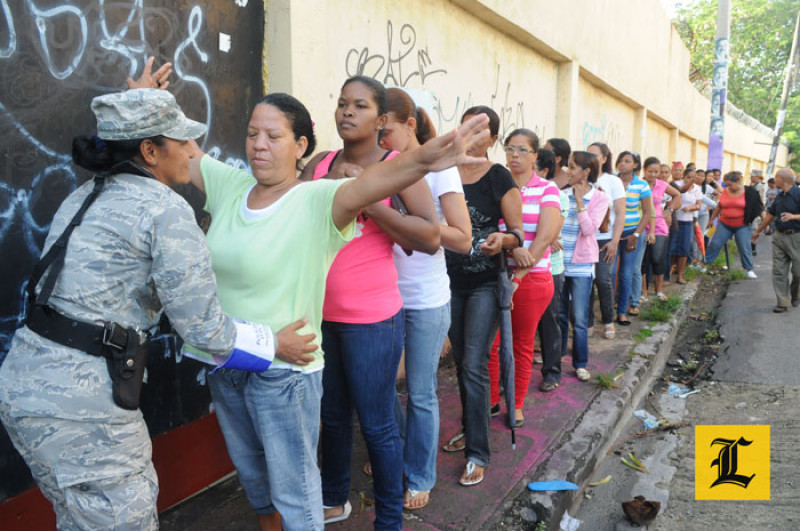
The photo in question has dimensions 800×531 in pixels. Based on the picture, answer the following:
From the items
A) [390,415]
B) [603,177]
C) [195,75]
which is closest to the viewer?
[390,415]

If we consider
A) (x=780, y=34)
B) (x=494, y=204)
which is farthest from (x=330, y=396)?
(x=780, y=34)

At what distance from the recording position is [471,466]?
3.14 m

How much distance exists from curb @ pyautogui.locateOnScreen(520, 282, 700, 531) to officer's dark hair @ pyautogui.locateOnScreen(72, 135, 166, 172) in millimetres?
2490

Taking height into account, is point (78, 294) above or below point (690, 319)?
above

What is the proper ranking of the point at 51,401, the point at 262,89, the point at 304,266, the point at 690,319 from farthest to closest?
1. the point at 690,319
2. the point at 262,89
3. the point at 304,266
4. the point at 51,401

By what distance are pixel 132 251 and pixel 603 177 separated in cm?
505

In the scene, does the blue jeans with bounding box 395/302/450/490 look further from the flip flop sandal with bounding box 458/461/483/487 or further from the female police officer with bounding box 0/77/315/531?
the female police officer with bounding box 0/77/315/531

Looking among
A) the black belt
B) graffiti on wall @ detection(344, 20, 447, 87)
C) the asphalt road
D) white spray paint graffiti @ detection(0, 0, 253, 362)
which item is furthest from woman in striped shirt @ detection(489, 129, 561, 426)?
the black belt

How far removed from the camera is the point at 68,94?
2391mm

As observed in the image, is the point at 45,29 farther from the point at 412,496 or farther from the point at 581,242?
the point at 581,242

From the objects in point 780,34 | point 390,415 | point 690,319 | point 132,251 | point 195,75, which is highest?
point 780,34

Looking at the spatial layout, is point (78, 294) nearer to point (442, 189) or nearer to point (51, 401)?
point (51, 401)

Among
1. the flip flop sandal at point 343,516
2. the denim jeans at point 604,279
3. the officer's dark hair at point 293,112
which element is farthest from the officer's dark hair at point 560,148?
the flip flop sandal at point 343,516

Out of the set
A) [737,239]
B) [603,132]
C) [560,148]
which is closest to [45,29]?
[560,148]
